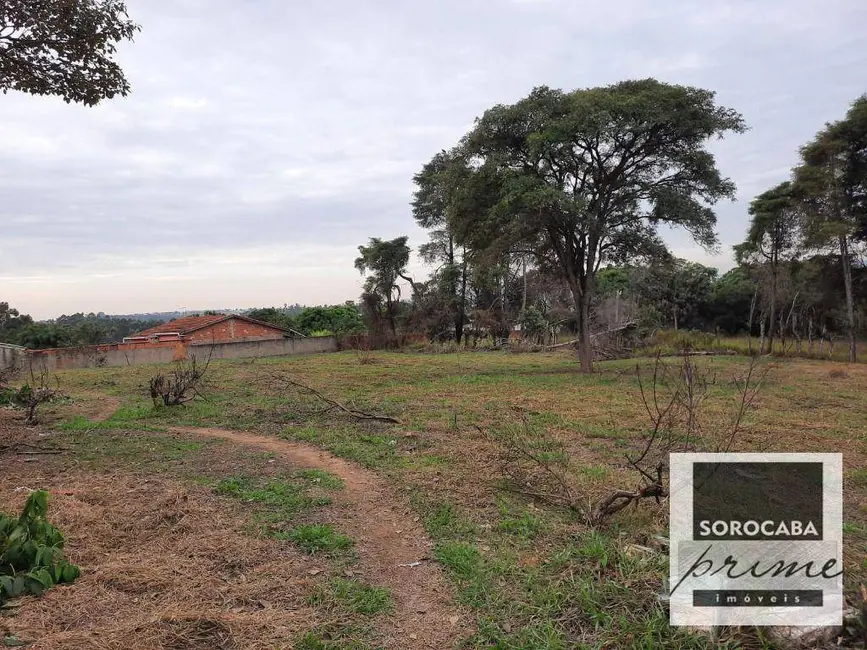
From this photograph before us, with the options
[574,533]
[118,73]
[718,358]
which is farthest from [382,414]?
[718,358]

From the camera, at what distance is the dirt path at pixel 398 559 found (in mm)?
2658

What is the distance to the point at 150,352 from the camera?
76.7 ft

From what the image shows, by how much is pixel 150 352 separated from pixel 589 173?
19.6 meters

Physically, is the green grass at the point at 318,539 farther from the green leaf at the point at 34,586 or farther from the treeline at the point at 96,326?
the treeline at the point at 96,326

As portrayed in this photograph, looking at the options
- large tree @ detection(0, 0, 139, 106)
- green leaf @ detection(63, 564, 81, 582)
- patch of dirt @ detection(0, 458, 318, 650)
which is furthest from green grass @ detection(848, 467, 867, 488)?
large tree @ detection(0, 0, 139, 106)

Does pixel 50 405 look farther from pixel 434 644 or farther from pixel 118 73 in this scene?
pixel 434 644

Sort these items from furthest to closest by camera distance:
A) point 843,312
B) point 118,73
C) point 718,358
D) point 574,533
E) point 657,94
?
point 843,312
point 718,358
point 657,94
point 118,73
point 574,533

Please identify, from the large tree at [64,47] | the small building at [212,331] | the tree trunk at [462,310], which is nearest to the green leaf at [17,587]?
the large tree at [64,47]

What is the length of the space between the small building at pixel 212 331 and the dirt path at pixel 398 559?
2670cm

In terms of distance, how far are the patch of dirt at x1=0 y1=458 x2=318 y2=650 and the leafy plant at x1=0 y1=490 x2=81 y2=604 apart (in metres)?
0.08

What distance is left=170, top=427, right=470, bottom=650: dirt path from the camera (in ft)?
8.72

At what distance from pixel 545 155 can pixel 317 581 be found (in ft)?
40.7

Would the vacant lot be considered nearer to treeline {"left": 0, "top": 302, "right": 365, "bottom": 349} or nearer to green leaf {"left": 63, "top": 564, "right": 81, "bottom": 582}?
green leaf {"left": 63, "top": 564, "right": 81, "bottom": 582}

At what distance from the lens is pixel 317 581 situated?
10.2 ft
